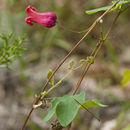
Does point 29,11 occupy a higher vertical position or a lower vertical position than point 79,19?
higher

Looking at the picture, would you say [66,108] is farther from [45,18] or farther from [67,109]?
[45,18]

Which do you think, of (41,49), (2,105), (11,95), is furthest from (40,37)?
(2,105)

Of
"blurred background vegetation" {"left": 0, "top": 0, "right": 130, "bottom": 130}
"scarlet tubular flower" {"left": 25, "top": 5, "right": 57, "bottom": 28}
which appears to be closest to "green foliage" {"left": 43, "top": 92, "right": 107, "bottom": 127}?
"scarlet tubular flower" {"left": 25, "top": 5, "right": 57, "bottom": 28}

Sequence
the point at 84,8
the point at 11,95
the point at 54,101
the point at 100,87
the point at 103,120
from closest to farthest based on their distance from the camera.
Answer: the point at 54,101
the point at 103,120
the point at 100,87
the point at 11,95
the point at 84,8

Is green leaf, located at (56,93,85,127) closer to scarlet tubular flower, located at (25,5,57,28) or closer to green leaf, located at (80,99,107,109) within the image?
green leaf, located at (80,99,107,109)

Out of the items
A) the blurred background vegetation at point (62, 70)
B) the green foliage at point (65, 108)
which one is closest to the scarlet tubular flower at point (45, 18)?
the green foliage at point (65, 108)

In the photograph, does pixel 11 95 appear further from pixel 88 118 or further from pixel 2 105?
pixel 88 118
